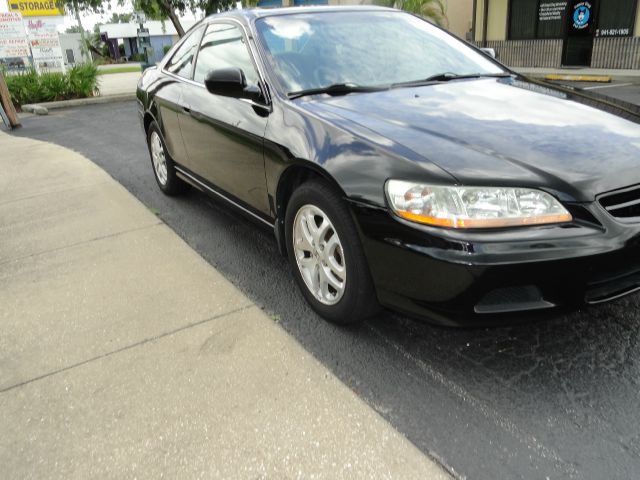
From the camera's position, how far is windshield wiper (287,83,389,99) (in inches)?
122

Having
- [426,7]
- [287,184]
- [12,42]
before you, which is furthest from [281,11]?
[426,7]

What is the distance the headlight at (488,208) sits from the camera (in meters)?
2.14

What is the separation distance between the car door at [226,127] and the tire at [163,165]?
714 mm

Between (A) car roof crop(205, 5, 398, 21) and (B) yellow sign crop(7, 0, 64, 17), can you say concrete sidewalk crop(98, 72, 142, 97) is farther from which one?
(A) car roof crop(205, 5, 398, 21)

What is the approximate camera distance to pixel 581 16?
17125 millimetres

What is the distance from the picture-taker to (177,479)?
1.99m

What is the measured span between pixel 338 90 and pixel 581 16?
17225mm

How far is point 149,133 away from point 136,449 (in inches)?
152

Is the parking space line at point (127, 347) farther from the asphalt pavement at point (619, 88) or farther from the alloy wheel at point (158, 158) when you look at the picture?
the asphalt pavement at point (619, 88)

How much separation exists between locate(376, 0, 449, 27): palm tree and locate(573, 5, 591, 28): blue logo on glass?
4.75 meters

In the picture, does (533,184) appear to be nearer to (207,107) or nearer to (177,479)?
(177,479)

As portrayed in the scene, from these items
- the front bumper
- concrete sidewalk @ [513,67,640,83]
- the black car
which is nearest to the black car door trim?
the black car

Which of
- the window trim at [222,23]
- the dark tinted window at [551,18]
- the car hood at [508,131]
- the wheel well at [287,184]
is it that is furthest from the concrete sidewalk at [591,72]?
the wheel well at [287,184]

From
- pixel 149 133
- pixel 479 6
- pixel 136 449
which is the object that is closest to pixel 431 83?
pixel 136 449
